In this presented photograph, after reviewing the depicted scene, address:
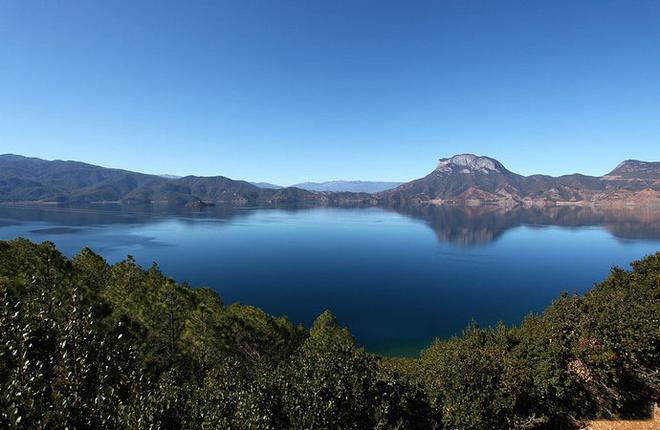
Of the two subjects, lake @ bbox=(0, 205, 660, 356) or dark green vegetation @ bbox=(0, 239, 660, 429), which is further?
lake @ bbox=(0, 205, 660, 356)

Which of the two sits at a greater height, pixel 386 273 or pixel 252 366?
pixel 252 366

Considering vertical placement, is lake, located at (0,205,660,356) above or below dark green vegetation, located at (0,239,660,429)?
below

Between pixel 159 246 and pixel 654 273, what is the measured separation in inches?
6964

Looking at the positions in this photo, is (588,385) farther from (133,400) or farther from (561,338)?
(133,400)

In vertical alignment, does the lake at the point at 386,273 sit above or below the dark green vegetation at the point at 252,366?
below

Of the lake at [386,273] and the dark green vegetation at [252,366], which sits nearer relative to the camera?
the dark green vegetation at [252,366]

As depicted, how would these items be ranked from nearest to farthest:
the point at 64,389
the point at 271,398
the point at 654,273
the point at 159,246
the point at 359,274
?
the point at 64,389, the point at 271,398, the point at 654,273, the point at 359,274, the point at 159,246

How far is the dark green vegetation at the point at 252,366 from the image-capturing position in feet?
Result: 38.7

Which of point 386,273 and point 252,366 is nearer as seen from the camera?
point 252,366

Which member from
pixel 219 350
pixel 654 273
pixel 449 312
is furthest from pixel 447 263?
pixel 219 350

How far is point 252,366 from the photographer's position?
2722cm

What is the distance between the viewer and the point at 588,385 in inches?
1051

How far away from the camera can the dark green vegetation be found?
1179 centimetres

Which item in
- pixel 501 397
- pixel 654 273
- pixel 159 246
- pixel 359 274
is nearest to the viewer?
pixel 501 397
